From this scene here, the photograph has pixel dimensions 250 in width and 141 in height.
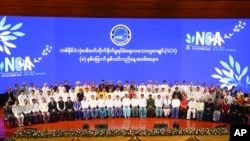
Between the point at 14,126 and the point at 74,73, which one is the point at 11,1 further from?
the point at 14,126

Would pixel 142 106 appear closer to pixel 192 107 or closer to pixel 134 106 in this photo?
pixel 134 106

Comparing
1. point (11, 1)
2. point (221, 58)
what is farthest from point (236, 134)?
point (11, 1)

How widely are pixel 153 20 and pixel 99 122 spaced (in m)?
3.54

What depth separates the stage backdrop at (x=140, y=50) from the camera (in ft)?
38.7

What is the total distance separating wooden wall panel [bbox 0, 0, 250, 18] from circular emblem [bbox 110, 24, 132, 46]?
1.33 feet

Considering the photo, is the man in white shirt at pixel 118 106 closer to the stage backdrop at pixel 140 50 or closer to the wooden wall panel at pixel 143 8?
the stage backdrop at pixel 140 50

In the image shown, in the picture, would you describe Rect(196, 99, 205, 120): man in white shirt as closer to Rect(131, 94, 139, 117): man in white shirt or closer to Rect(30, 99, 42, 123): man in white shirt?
Rect(131, 94, 139, 117): man in white shirt

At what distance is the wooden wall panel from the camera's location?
1166cm

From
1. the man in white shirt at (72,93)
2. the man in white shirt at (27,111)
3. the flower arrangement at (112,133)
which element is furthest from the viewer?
the man in white shirt at (72,93)

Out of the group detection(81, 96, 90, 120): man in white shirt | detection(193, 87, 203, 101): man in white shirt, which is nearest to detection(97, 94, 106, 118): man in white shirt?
detection(81, 96, 90, 120): man in white shirt

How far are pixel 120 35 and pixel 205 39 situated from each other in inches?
104

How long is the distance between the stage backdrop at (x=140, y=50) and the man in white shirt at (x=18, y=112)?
79cm

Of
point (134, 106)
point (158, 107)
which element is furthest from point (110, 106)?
point (158, 107)

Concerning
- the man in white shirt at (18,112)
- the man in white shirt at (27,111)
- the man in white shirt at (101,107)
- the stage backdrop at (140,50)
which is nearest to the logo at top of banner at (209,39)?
the stage backdrop at (140,50)
